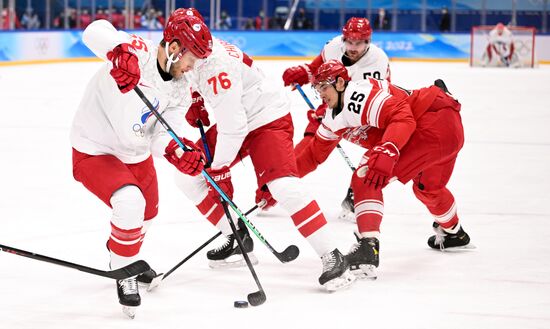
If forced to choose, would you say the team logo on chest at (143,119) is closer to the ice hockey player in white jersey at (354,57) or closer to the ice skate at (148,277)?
the ice skate at (148,277)

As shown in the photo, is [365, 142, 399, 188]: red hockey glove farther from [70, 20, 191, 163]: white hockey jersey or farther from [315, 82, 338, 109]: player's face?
[70, 20, 191, 163]: white hockey jersey

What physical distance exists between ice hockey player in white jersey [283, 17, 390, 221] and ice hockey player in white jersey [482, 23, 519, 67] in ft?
41.1

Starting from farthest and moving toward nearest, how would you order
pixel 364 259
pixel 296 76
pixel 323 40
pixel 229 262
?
1. pixel 323 40
2. pixel 296 76
3. pixel 229 262
4. pixel 364 259

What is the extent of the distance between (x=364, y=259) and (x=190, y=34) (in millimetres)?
1249

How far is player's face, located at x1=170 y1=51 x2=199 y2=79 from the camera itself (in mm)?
3498

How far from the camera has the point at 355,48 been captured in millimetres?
5488

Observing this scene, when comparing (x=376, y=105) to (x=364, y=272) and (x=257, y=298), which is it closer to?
(x=364, y=272)

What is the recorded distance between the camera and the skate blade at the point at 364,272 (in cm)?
401

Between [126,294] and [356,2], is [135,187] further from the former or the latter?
[356,2]

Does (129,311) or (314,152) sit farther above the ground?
(314,152)

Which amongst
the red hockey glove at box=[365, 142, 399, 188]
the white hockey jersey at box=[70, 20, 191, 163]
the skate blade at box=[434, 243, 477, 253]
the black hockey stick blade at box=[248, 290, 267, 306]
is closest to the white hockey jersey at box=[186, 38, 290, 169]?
the white hockey jersey at box=[70, 20, 191, 163]

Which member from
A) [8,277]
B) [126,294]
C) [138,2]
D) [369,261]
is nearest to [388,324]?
[369,261]

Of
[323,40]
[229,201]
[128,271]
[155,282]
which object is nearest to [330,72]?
[229,201]

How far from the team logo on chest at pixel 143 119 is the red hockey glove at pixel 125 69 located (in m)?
0.20
